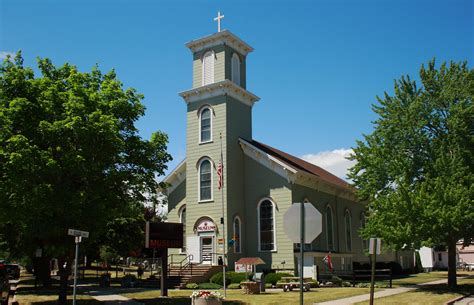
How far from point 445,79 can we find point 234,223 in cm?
1628

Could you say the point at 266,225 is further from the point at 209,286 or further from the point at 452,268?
the point at 452,268

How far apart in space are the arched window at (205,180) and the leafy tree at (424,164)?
10172 millimetres

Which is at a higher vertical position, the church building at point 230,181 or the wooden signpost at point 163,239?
the church building at point 230,181

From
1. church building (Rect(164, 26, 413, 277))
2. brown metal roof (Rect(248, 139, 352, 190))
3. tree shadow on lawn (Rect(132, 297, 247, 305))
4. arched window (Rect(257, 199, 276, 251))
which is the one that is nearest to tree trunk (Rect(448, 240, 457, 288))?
church building (Rect(164, 26, 413, 277))

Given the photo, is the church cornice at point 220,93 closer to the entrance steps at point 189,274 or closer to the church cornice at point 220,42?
the church cornice at point 220,42

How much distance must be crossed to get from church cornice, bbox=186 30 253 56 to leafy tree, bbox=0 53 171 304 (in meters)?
16.0

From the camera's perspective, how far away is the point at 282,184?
34812 millimetres

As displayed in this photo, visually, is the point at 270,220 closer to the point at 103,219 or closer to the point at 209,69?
the point at 209,69

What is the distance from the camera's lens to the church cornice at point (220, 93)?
35.8 m

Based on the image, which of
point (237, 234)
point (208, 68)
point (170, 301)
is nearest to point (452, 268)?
point (237, 234)

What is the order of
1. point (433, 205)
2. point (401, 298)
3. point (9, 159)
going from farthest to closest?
point (433, 205) < point (401, 298) < point (9, 159)

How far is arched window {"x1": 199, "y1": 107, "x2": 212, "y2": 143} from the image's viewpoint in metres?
36.4

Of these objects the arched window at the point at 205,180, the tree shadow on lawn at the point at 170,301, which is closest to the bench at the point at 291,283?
the tree shadow on lawn at the point at 170,301

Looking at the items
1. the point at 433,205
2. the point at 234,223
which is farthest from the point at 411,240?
the point at 234,223
